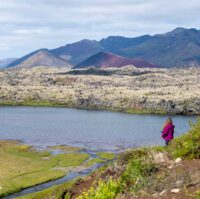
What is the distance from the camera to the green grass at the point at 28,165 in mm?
50906

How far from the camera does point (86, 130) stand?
11862cm

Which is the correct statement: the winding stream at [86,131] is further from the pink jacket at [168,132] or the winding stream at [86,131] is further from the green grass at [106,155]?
the pink jacket at [168,132]

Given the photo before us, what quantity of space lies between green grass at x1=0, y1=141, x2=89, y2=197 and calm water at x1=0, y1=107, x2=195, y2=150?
12.0 m

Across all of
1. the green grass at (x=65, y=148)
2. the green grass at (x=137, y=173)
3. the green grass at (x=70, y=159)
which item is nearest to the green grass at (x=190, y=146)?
the green grass at (x=137, y=173)

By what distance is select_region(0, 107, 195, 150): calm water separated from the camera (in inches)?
3781

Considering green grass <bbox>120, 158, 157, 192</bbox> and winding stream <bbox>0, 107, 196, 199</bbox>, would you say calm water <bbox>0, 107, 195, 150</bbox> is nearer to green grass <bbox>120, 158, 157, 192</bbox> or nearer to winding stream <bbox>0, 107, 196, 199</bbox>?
winding stream <bbox>0, 107, 196, 199</bbox>

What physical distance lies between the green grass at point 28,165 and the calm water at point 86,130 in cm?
1197

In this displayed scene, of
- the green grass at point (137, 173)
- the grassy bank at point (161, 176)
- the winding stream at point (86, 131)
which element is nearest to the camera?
the grassy bank at point (161, 176)

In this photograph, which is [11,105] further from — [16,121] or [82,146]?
[82,146]

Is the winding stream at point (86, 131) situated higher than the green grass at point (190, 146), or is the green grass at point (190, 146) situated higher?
the green grass at point (190, 146)

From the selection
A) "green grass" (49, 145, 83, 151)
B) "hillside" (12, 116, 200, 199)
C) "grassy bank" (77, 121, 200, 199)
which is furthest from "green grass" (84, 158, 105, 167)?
"grassy bank" (77, 121, 200, 199)

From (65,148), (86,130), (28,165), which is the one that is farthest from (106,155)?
(86,130)

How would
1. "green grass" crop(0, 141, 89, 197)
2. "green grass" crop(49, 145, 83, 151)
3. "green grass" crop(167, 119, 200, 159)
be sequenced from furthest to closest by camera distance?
"green grass" crop(49, 145, 83, 151) < "green grass" crop(0, 141, 89, 197) < "green grass" crop(167, 119, 200, 159)

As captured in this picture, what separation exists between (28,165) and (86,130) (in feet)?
185
